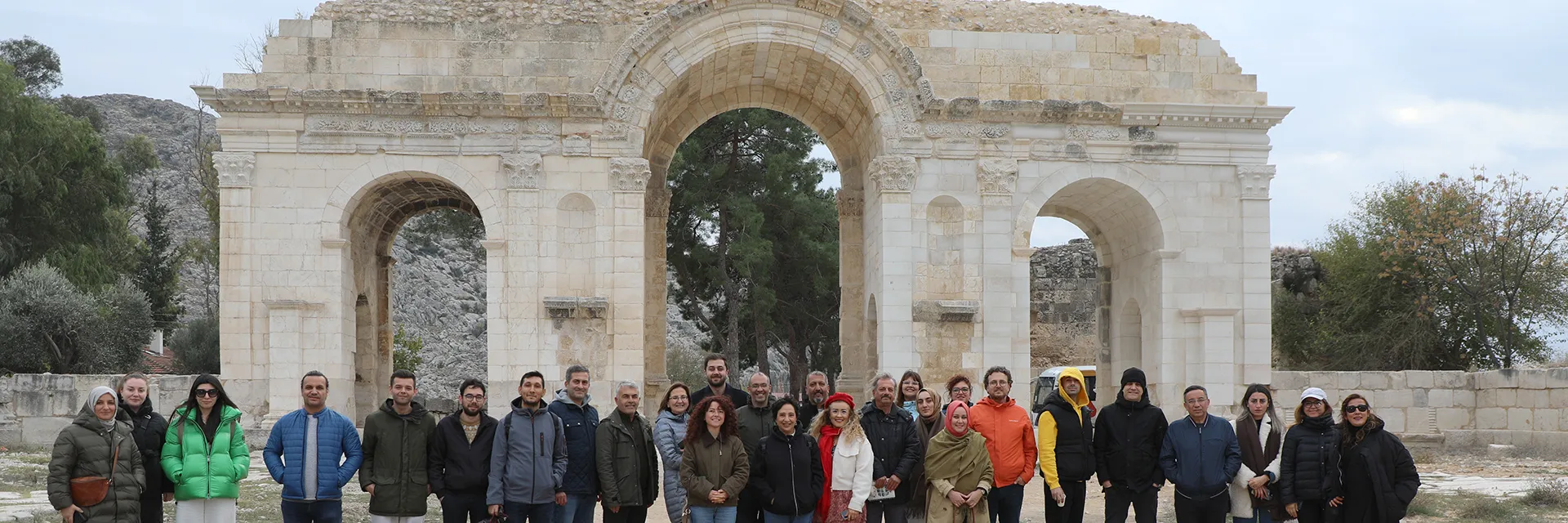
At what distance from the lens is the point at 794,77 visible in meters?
20.0

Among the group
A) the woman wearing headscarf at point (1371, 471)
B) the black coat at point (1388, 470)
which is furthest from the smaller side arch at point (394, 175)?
the black coat at point (1388, 470)

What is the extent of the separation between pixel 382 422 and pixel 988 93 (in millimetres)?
11435

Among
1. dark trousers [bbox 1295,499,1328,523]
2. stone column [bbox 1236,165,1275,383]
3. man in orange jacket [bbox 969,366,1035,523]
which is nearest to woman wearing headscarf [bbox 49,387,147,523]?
man in orange jacket [bbox 969,366,1035,523]

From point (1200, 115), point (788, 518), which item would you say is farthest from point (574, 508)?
point (1200, 115)

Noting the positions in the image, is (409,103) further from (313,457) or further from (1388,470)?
(1388,470)

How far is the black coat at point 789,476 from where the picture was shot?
9078 millimetres

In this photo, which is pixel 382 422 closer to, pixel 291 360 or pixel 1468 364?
pixel 291 360

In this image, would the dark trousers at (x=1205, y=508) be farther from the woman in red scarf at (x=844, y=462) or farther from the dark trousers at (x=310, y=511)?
the dark trousers at (x=310, y=511)

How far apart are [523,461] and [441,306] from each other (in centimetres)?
5063

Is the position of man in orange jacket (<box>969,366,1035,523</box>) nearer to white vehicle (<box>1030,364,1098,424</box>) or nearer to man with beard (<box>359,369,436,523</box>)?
man with beard (<box>359,369,436,523</box>)

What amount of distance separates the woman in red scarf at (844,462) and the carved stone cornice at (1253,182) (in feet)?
36.9

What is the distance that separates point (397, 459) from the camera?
29.5 ft

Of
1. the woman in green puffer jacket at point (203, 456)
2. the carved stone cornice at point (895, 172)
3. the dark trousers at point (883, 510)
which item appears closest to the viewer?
the woman in green puffer jacket at point (203, 456)

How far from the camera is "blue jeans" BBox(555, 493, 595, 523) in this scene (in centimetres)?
948
